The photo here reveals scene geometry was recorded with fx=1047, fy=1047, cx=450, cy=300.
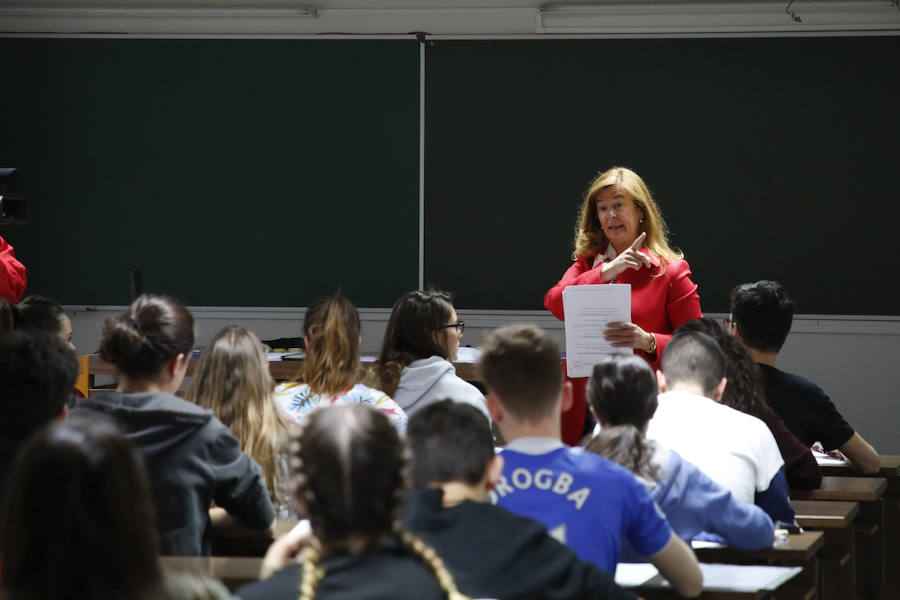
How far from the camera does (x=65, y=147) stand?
6848 mm

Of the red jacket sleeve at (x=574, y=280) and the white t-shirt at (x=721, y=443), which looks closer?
the white t-shirt at (x=721, y=443)

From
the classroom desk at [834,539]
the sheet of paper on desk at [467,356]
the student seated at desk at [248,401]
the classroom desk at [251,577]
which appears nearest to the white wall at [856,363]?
the sheet of paper on desk at [467,356]

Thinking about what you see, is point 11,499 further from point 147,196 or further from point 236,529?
point 147,196

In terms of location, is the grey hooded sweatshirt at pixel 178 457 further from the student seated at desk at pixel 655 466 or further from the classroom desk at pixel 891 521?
the classroom desk at pixel 891 521

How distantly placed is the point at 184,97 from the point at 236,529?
16.7ft

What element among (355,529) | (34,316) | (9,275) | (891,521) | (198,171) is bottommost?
(891,521)

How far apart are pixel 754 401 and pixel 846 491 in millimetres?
368

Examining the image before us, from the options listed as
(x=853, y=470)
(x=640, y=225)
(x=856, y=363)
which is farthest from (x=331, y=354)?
(x=856, y=363)

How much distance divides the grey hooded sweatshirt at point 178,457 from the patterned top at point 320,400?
2.80 ft

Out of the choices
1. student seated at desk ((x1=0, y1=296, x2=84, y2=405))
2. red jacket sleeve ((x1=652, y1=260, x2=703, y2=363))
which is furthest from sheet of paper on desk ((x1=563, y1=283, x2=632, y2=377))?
student seated at desk ((x1=0, y1=296, x2=84, y2=405))

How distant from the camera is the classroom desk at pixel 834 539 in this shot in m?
2.64

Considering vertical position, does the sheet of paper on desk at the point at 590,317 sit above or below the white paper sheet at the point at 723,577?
above

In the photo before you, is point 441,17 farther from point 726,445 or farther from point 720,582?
point 720,582

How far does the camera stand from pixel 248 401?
2598 millimetres
